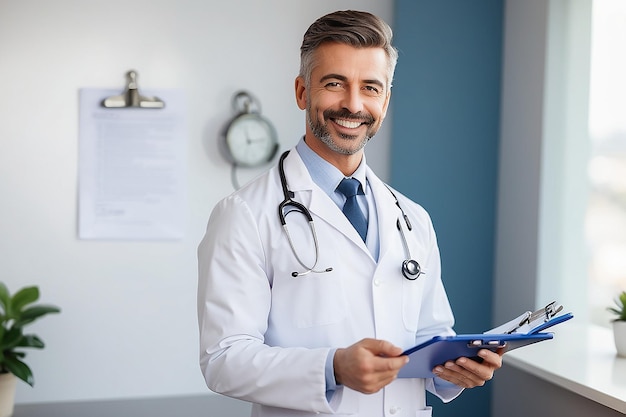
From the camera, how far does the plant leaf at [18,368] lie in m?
3.02

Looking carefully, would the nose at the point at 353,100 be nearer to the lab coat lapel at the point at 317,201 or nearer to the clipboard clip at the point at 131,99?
the lab coat lapel at the point at 317,201

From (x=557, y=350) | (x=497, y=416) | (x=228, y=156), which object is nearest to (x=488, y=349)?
(x=557, y=350)

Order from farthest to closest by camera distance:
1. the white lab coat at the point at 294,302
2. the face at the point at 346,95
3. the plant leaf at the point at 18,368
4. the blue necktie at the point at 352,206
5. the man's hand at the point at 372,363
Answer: the plant leaf at the point at 18,368, the blue necktie at the point at 352,206, the face at the point at 346,95, the white lab coat at the point at 294,302, the man's hand at the point at 372,363

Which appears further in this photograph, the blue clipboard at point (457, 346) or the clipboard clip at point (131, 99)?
the clipboard clip at point (131, 99)

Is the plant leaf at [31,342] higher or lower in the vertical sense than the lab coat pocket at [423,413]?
lower

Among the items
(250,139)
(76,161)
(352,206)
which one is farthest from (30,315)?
(352,206)

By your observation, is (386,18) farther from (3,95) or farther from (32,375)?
(32,375)

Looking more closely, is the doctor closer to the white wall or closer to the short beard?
the short beard

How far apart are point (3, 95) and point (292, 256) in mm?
2201

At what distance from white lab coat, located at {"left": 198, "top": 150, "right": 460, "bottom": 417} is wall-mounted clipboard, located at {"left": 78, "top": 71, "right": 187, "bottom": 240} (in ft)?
5.95

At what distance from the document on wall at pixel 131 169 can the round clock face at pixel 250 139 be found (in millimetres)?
210

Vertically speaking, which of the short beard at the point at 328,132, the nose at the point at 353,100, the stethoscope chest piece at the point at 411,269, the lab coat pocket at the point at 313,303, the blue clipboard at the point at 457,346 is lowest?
the blue clipboard at the point at 457,346

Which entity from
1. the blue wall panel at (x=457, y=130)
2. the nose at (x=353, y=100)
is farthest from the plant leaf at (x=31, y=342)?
the nose at (x=353, y=100)

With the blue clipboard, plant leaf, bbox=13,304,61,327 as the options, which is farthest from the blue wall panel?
the blue clipboard
